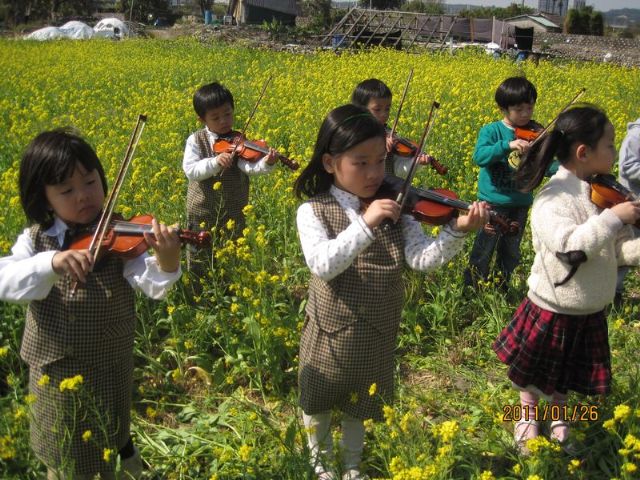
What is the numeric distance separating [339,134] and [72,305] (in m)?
1.01

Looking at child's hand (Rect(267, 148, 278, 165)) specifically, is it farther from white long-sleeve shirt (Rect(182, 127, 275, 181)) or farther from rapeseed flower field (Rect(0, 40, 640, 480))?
rapeseed flower field (Rect(0, 40, 640, 480))

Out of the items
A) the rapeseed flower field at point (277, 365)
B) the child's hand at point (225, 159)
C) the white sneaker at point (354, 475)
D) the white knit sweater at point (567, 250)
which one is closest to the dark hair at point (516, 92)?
the rapeseed flower field at point (277, 365)

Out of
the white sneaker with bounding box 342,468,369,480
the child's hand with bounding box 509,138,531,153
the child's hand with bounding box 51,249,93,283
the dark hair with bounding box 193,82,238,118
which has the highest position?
the dark hair with bounding box 193,82,238,118

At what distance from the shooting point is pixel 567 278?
2.09 m

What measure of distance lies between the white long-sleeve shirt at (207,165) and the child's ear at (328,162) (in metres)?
1.39

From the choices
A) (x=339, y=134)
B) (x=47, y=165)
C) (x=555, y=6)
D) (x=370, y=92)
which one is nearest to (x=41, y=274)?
(x=47, y=165)

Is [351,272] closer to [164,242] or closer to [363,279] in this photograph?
[363,279]

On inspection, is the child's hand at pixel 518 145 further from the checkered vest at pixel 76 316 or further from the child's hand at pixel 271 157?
the checkered vest at pixel 76 316

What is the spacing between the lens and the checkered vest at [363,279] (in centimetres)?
195

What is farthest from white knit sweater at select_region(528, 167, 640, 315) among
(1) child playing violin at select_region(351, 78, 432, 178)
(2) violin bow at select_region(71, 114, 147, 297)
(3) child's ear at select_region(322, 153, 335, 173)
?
(2) violin bow at select_region(71, 114, 147, 297)

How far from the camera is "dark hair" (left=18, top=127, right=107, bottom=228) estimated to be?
68.3 inches

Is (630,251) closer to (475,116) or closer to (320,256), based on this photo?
(320,256)

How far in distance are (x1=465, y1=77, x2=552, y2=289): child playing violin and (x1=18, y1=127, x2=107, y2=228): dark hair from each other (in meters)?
2.23
